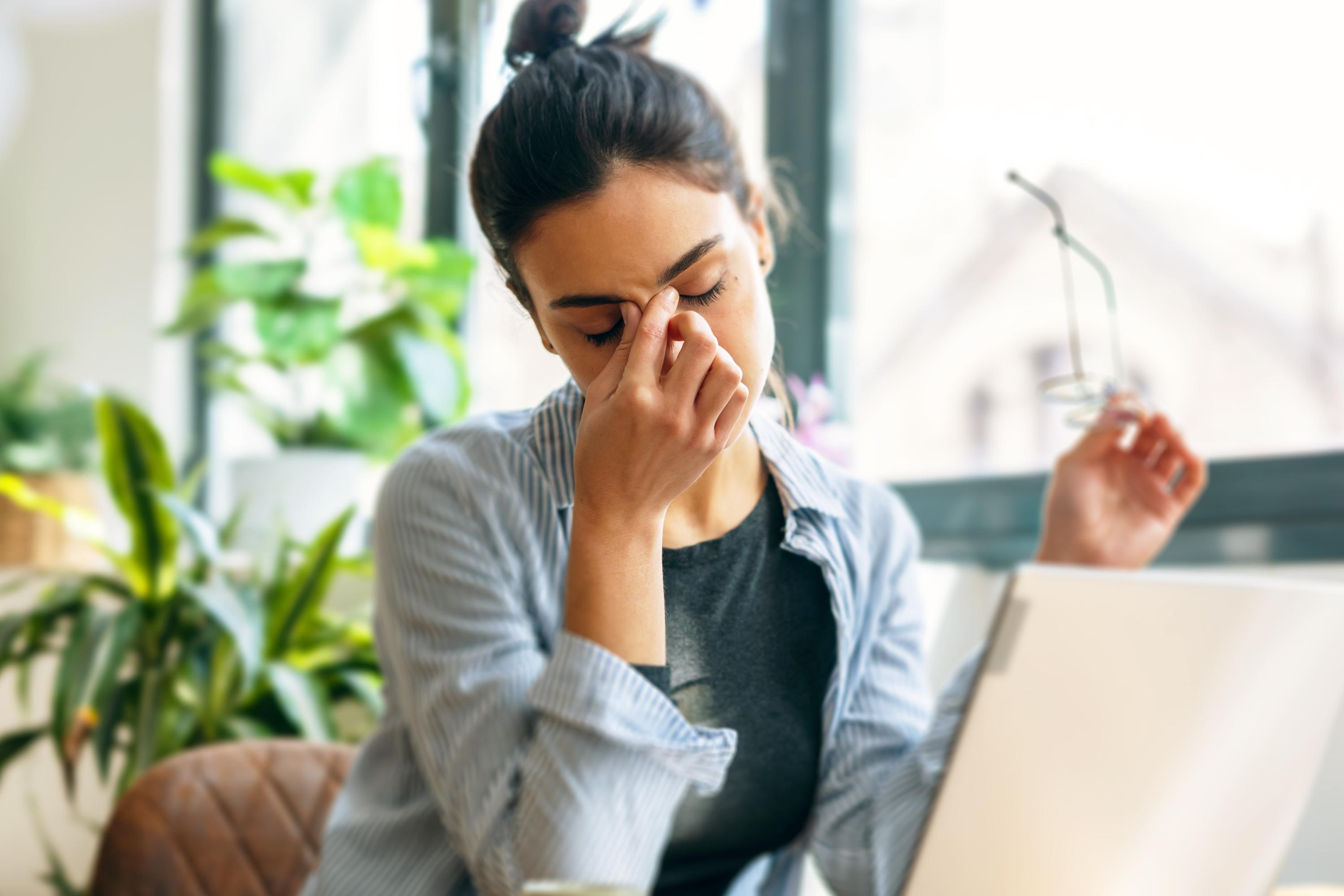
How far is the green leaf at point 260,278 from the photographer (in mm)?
1804

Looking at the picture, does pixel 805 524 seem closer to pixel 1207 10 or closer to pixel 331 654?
pixel 1207 10

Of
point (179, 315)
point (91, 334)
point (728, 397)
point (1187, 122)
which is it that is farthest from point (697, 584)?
point (91, 334)

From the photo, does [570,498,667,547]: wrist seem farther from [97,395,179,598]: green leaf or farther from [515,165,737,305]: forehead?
[97,395,179,598]: green leaf

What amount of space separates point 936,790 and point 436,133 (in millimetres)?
475

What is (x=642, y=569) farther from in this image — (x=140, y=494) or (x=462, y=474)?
(x=140, y=494)

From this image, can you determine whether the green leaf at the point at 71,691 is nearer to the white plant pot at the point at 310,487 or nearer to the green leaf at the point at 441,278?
the white plant pot at the point at 310,487

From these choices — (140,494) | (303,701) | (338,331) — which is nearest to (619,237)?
(303,701)

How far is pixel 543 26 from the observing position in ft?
1.34

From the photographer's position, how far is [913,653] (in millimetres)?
702

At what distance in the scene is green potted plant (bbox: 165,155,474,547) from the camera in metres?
1.71

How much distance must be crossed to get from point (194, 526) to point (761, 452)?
1.25 m

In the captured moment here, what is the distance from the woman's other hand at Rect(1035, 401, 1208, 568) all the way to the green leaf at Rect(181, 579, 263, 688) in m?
0.99

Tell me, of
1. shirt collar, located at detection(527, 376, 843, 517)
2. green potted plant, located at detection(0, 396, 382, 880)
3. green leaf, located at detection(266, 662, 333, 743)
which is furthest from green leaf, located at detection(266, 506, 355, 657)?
shirt collar, located at detection(527, 376, 843, 517)

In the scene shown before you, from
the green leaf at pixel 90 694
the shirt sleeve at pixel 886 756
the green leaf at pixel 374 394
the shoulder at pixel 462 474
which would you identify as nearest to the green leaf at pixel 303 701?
the green leaf at pixel 90 694
